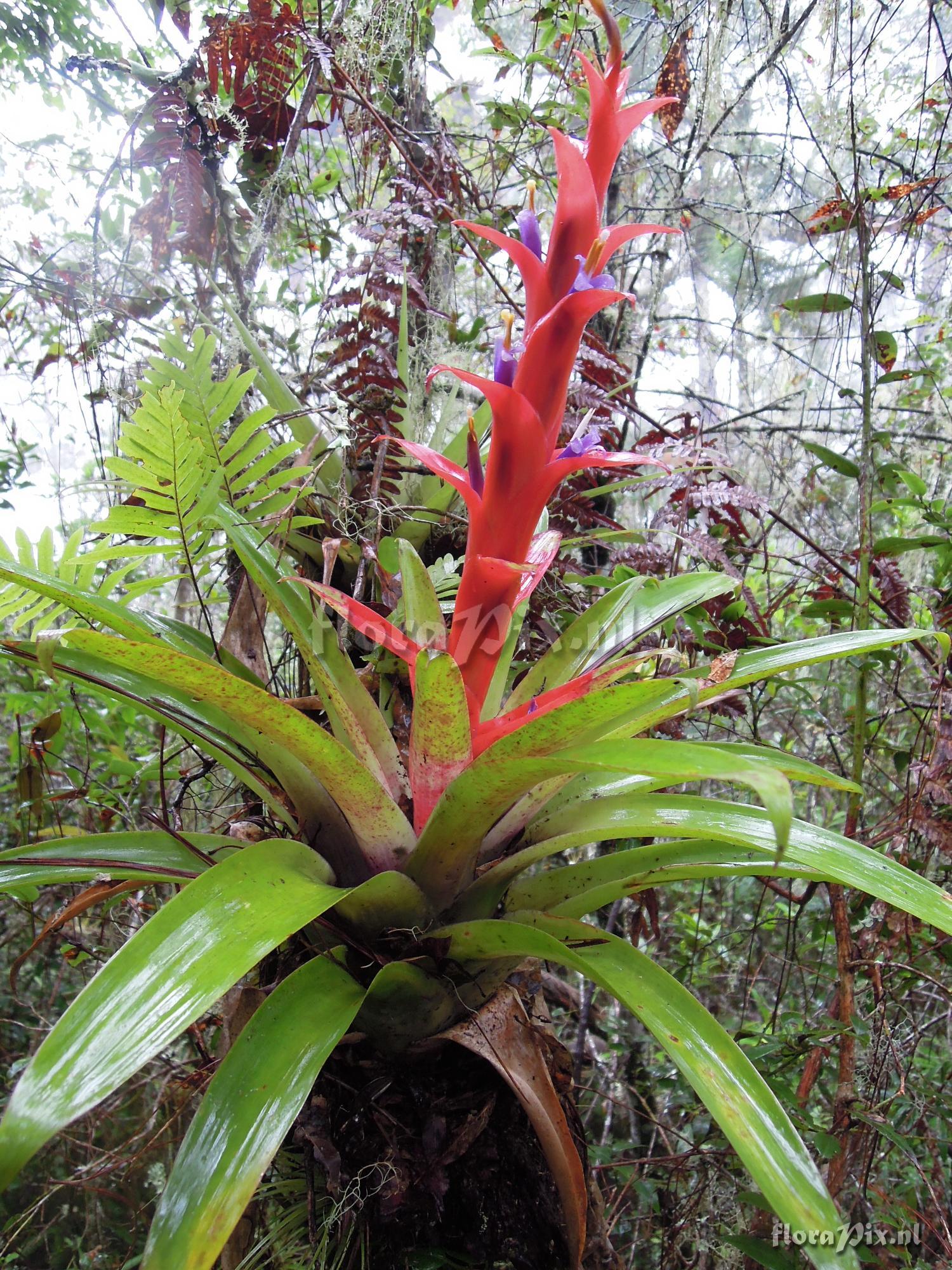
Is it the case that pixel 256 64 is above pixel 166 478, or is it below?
above

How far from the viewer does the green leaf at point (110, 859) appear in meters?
0.67

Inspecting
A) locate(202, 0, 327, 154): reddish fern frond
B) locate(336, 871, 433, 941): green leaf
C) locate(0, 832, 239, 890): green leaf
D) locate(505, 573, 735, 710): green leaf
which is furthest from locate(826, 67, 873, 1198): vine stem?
locate(202, 0, 327, 154): reddish fern frond

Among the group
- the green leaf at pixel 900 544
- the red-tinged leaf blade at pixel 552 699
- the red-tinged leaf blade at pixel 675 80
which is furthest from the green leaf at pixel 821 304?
the red-tinged leaf blade at pixel 552 699

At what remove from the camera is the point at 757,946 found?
6.39ft

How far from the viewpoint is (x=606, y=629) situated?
0.91 m

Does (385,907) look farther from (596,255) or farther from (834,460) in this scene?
(834,460)

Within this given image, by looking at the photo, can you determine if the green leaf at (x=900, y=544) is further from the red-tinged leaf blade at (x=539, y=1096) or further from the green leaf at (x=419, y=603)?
the red-tinged leaf blade at (x=539, y=1096)

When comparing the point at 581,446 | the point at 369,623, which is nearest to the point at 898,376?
the point at 581,446

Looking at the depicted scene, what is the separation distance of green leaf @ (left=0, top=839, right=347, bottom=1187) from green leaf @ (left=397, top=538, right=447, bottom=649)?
0.36 m

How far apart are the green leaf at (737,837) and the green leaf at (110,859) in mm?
349

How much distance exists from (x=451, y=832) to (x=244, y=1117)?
0.28 meters

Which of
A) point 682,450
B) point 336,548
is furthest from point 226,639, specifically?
point 682,450

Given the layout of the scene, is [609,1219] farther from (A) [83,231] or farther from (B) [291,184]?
(A) [83,231]

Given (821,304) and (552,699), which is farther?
(821,304)
